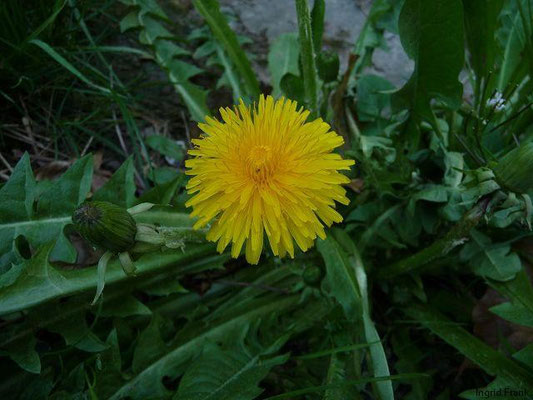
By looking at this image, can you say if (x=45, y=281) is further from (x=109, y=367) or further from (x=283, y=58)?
(x=283, y=58)

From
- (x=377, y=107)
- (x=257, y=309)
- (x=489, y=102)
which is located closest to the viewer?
(x=489, y=102)

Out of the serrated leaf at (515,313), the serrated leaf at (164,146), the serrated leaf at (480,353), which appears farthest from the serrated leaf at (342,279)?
the serrated leaf at (164,146)

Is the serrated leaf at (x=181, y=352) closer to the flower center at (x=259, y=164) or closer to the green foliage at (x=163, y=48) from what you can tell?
the flower center at (x=259, y=164)

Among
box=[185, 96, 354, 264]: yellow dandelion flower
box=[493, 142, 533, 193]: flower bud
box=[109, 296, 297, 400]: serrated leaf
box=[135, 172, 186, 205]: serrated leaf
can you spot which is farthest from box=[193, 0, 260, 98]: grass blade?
box=[493, 142, 533, 193]: flower bud

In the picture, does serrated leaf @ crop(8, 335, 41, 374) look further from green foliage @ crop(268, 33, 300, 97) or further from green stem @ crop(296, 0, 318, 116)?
green foliage @ crop(268, 33, 300, 97)

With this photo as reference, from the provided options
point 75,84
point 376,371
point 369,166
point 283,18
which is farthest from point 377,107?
point 75,84

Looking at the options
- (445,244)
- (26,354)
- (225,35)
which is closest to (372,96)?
(225,35)

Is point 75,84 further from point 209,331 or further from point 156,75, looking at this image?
point 209,331
